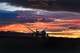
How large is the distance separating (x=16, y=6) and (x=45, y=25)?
374 mm

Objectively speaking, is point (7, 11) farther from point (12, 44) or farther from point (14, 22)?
point (12, 44)

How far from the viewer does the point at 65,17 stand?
90.7 inches

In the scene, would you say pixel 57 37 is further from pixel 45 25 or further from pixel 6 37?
pixel 6 37

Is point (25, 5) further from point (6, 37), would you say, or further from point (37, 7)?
point (6, 37)

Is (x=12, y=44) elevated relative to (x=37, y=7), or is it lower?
lower

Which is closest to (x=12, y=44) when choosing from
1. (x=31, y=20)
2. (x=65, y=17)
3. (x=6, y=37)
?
(x=6, y=37)

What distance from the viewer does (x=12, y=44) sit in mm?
2352

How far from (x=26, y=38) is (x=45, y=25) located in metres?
0.24

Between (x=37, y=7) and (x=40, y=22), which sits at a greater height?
(x=37, y=7)

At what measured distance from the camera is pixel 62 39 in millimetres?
2283

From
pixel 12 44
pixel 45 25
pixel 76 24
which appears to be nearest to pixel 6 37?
pixel 12 44

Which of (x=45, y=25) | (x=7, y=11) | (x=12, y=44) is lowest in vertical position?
(x=12, y=44)

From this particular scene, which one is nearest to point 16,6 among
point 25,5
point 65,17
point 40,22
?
point 25,5

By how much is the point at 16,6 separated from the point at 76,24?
2.20 feet
